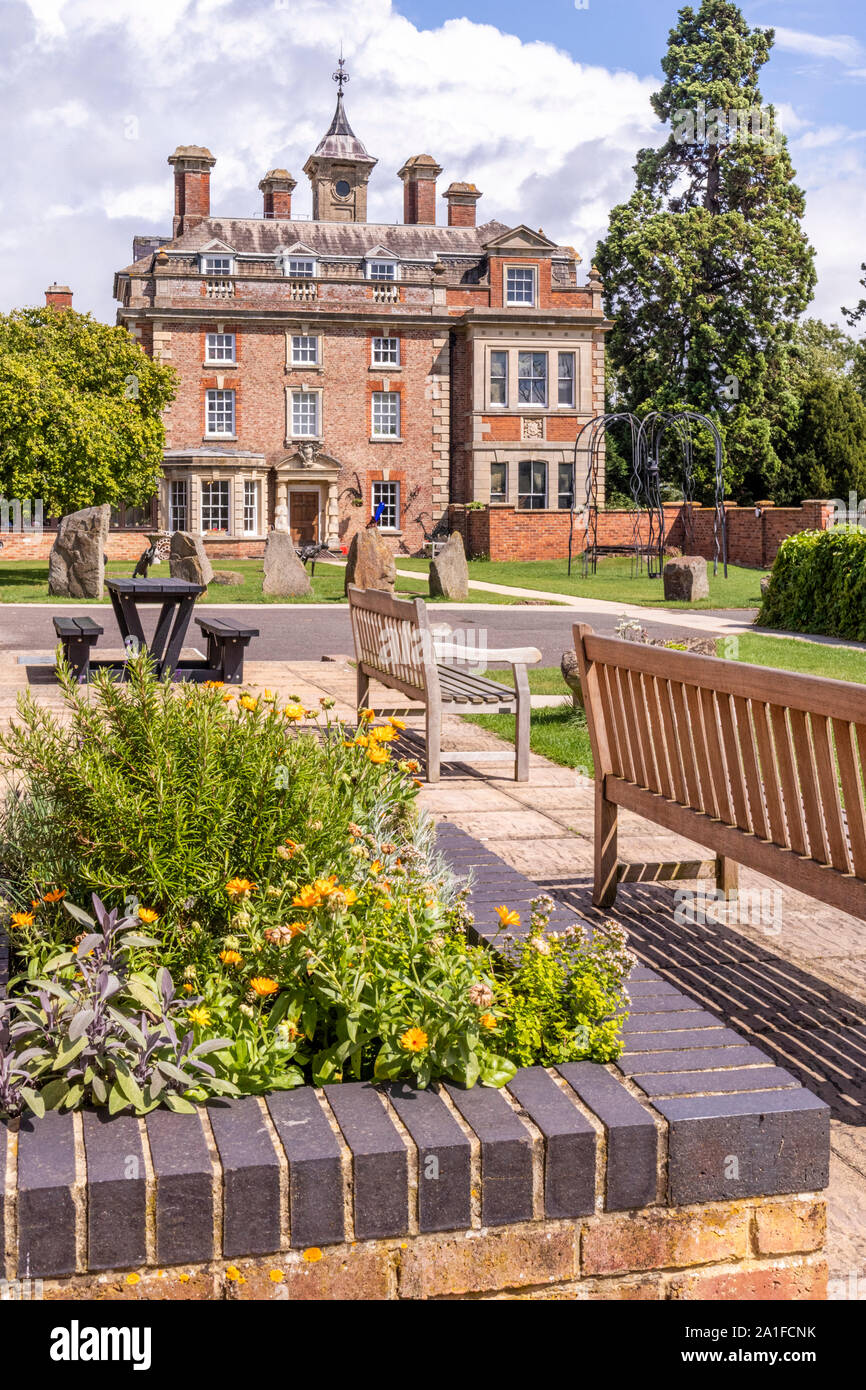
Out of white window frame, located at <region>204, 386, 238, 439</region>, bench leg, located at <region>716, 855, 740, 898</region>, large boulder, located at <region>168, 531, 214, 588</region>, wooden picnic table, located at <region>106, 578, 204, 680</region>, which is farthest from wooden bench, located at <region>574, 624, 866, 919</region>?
white window frame, located at <region>204, 386, 238, 439</region>

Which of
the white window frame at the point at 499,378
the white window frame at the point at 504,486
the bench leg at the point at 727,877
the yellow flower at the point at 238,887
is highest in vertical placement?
the white window frame at the point at 499,378

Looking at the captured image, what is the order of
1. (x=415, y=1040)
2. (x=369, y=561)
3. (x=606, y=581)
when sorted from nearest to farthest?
(x=415, y=1040), (x=369, y=561), (x=606, y=581)

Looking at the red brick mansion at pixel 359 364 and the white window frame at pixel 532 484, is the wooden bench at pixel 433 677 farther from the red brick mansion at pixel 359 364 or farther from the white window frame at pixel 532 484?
the white window frame at pixel 532 484

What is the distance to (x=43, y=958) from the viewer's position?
333cm

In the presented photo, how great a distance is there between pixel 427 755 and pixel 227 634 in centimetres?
374

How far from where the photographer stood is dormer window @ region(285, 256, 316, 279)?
142 ft

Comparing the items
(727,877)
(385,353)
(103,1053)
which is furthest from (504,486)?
(103,1053)

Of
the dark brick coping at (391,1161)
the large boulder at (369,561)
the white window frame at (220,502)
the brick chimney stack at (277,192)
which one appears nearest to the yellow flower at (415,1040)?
the dark brick coping at (391,1161)

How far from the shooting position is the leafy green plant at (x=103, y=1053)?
8.25 feet

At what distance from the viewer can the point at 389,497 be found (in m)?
43.8

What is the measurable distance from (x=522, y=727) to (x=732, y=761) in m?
3.26

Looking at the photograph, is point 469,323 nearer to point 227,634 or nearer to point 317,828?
point 227,634

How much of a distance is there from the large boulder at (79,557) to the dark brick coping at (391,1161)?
2048 centimetres

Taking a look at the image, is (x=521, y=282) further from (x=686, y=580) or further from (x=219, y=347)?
(x=686, y=580)
